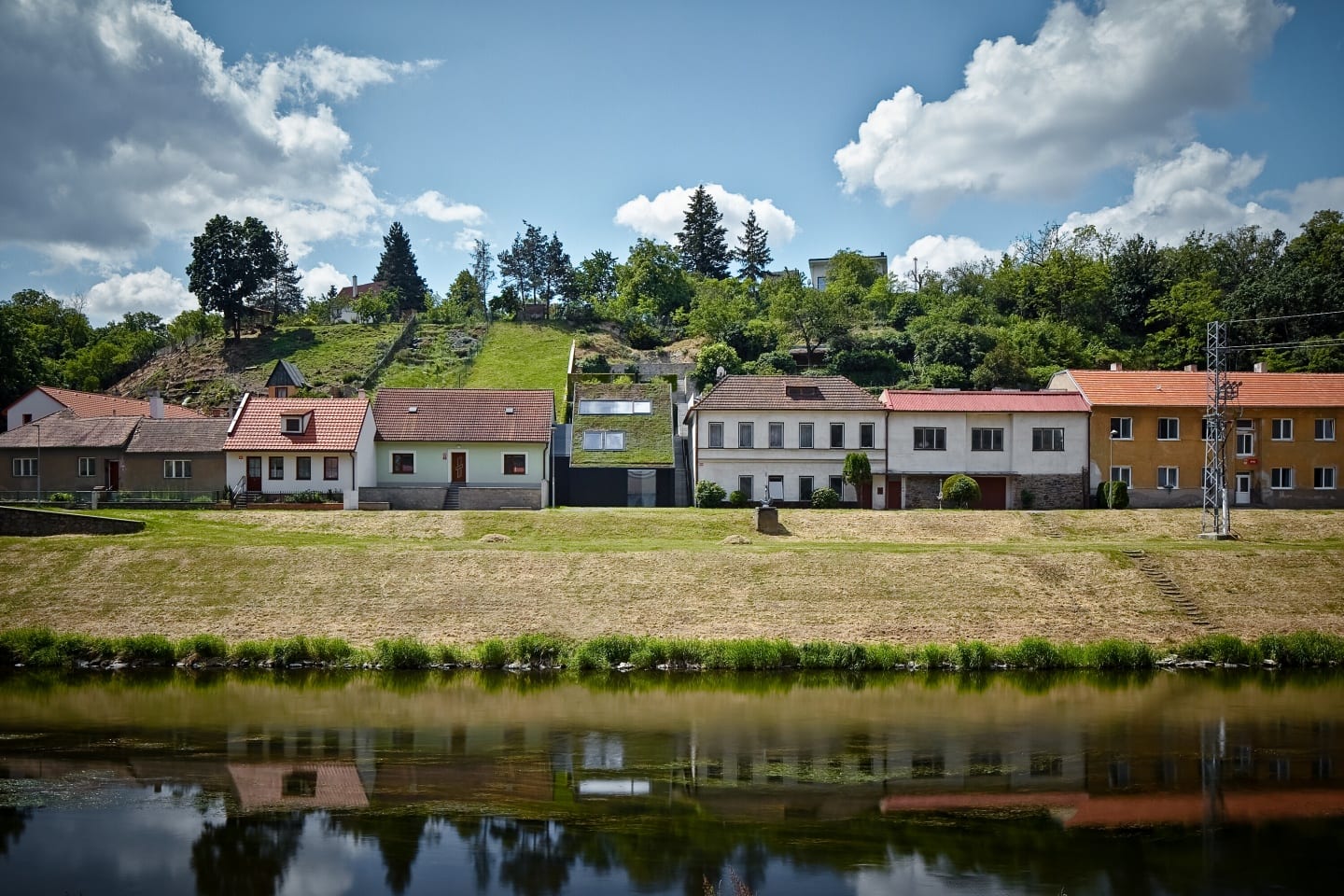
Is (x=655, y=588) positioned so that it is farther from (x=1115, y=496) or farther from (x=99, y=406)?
(x=99, y=406)

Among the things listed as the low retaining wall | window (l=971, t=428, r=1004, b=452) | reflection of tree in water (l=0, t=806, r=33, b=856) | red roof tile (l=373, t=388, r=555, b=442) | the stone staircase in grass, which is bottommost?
reflection of tree in water (l=0, t=806, r=33, b=856)

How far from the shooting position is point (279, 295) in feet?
402

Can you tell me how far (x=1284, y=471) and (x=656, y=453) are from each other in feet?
93.6

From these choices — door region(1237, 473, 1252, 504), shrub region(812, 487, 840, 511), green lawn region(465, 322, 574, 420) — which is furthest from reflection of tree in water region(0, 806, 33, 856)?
green lawn region(465, 322, 574, 420)

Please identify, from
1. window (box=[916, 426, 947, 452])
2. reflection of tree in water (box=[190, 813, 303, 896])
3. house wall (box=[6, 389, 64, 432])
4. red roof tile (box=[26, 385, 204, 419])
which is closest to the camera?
reflection of tree in water (box=[190, 813, 303, 896])

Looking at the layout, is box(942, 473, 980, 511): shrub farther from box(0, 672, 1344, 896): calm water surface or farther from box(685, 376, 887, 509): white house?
box(0, 672, 1344, 896): calm water surface

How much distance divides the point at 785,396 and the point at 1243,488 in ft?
68.8

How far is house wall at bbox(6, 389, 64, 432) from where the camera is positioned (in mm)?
60781

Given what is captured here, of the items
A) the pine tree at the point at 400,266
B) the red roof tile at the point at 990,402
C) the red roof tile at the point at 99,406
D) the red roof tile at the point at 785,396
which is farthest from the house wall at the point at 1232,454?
the pine tree at the point at 400,266

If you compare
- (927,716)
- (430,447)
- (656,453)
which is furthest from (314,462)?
(927,716)

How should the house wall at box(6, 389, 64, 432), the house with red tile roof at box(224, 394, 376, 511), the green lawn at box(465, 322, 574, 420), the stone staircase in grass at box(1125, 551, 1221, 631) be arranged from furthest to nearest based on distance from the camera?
the green lawn at box(465, 322, 574, 420) < the house wall at box(6, 389, 64, 432) < the house with red tile roof at box(224, 394, 376, 511) < the stone staircase in grass at box(1125, 551, 1221, 631)

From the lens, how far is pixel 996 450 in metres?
50.2

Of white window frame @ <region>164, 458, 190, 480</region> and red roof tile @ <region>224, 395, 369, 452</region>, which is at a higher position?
red roof tile @ <region>224, 395, 369, 452</region>

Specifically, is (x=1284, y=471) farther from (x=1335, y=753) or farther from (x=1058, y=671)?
(x=1335, y=753)
